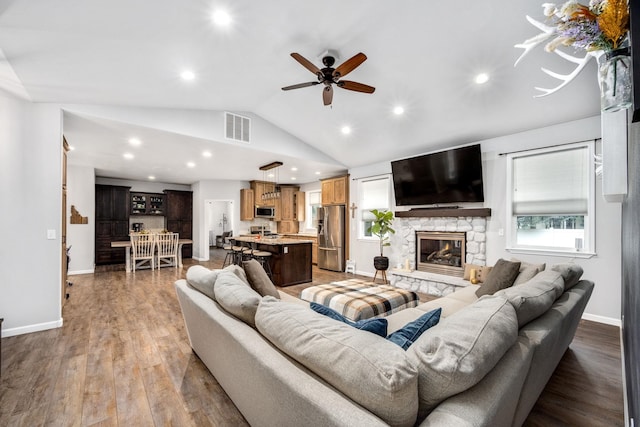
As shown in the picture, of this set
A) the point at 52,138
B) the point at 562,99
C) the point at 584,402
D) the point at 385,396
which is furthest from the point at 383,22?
the point at 52,138

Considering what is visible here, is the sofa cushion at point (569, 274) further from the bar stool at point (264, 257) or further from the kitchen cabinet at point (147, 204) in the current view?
the kitchen cabinet at point (147, 204)

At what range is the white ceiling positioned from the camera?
2.28 meters

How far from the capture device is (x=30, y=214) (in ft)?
10.5

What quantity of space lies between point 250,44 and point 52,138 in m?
2.70

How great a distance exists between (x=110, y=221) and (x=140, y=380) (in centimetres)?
759

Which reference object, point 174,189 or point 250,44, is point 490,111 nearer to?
point 250,44

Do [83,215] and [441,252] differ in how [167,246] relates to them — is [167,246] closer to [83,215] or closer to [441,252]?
[83,215]

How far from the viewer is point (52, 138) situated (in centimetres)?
335

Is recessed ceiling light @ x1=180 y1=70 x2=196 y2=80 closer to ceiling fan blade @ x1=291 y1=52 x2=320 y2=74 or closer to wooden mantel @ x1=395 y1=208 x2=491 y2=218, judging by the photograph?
ceiling fan blade @ x1=291 y1=52 x2=320 y2=74

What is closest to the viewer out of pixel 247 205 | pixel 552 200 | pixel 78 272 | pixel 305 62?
pixel 305 62

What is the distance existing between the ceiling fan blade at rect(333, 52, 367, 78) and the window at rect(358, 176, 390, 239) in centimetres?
352

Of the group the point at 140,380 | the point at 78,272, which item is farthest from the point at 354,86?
the point at 78,272

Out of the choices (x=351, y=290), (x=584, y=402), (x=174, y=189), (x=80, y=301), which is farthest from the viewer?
(x=174, y=189)

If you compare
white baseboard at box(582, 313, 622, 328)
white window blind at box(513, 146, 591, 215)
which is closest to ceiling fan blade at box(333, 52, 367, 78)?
white window blind at box(513, 146, 591, 215)
